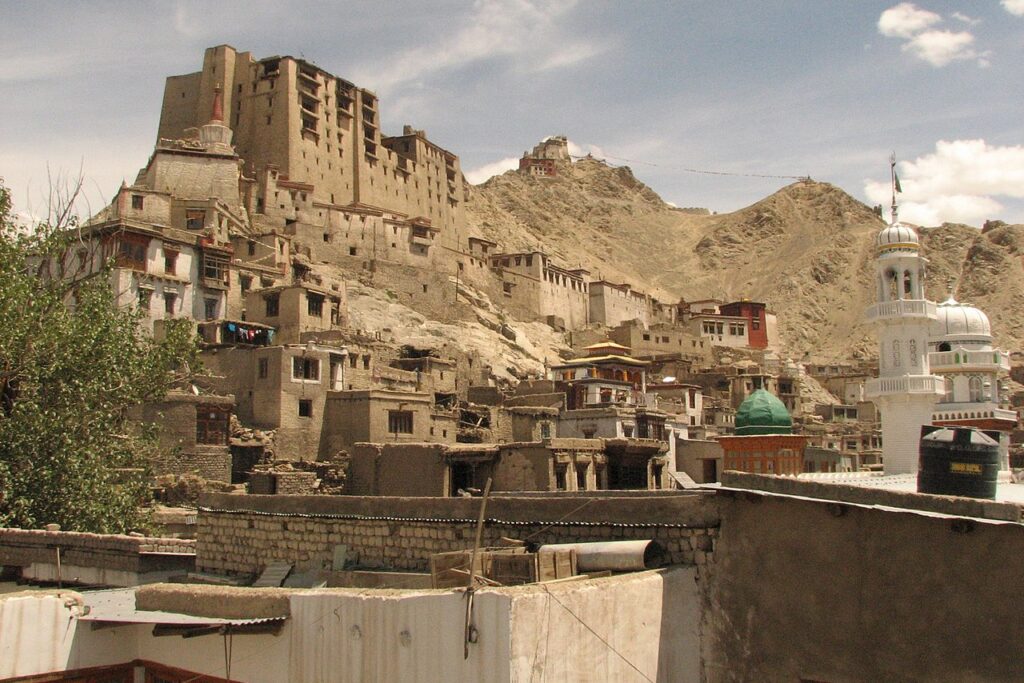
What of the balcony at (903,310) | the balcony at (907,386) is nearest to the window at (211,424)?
the balcony at (907,386)

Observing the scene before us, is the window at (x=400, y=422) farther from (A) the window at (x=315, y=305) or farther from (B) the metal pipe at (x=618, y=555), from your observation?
(B) the metal pipe at (x=618, y=555)

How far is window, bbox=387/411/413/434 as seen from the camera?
3222cm

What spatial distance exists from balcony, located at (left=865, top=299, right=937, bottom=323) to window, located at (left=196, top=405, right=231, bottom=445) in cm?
1962

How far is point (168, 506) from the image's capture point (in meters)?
27.0

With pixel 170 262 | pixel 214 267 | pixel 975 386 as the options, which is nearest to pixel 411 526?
pixel 170 262

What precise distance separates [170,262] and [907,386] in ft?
97.9

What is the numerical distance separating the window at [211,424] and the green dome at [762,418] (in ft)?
52.6

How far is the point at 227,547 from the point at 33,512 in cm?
814

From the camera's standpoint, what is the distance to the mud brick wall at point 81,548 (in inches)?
537

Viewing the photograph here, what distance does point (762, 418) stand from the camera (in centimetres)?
2783

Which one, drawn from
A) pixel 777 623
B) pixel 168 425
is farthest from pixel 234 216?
pixel 777 623

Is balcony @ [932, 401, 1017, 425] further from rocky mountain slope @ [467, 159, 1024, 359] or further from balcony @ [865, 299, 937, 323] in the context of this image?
rocky mountain slope @ [467, 159, 1024, 359]

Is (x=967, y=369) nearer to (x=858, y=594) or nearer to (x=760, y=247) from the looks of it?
(x=858, y=594)

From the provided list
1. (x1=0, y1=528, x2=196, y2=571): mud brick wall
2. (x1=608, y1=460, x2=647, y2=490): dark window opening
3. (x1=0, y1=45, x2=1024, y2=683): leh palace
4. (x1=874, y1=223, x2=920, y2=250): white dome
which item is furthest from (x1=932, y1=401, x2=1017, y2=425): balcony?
(x1=0, y1=528, x2=196, y2=571): mud brick wall
